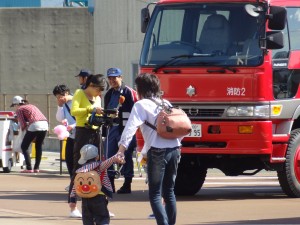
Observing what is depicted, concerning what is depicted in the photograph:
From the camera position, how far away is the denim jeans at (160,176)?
1117cm

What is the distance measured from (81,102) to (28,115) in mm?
9415

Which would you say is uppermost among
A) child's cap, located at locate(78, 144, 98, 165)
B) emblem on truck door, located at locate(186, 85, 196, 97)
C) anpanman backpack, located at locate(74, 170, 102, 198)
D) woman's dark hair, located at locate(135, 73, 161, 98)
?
woman's dark hair, located at locate(135, 73, 161, 98)

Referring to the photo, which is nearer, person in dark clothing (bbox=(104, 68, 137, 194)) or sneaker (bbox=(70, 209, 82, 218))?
sneaker (bbox=(70, 209, 82, 218))

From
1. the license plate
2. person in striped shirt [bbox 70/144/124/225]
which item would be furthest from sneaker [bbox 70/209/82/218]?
the license plate

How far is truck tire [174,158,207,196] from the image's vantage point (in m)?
17.0

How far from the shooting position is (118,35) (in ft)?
118

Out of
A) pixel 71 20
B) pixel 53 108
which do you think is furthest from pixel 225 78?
pixel 71 20

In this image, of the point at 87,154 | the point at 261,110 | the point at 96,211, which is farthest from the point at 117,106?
the point at 96,211

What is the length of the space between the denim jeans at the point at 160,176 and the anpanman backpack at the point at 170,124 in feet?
0.59

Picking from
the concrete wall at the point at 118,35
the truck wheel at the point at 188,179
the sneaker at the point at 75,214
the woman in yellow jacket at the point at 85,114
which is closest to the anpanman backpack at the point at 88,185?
the sneaker at the point at 75,214

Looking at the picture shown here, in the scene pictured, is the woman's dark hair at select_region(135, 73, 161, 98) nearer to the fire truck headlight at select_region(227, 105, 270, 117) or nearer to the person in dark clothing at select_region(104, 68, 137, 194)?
the fire truck headlight at select_region(227, 105, 270, 117)

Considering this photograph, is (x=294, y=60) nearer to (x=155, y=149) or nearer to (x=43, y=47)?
(x=155, y=149)

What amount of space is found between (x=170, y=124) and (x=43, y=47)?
1113 inches

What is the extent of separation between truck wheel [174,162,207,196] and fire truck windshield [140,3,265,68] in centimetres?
193
